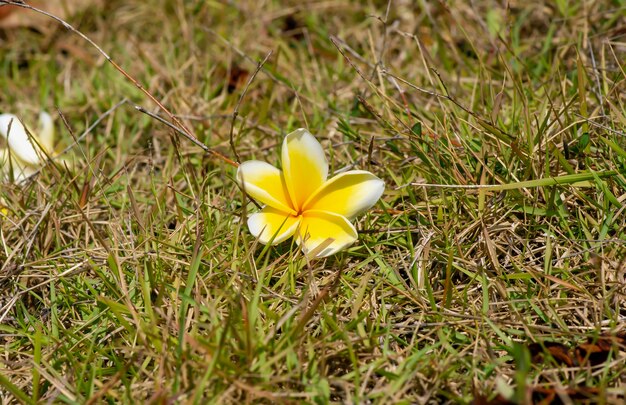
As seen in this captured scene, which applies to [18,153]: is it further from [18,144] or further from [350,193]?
[350,193]

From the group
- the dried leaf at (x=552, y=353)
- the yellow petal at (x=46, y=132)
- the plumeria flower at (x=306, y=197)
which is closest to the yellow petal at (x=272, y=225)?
the plumeria flower at (x=306, y=197)

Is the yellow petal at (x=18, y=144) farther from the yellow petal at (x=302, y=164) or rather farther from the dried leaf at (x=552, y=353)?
the dried leaf at (x=552, y=353)

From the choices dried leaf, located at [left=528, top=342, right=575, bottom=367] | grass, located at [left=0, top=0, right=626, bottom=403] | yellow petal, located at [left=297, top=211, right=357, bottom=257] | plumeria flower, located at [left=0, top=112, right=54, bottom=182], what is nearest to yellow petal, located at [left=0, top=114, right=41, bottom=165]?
plumeria flower, located at [left=0, top=112, right=54, bottom=182]

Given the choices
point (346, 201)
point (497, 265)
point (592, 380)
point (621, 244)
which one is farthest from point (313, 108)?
point (592, 380)

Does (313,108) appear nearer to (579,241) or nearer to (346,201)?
(346,201)

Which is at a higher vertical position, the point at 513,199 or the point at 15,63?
the point at 15,63

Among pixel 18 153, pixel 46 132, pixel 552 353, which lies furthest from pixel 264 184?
pixel 46 132
